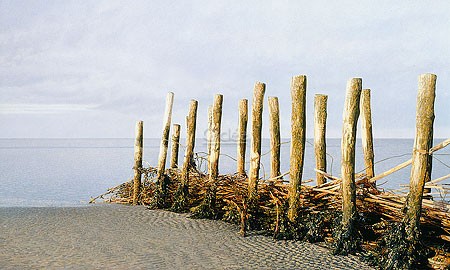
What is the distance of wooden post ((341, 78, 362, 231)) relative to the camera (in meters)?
7.77

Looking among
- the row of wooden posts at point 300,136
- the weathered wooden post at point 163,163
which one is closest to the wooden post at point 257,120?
the row of wooden posts at point 300,136

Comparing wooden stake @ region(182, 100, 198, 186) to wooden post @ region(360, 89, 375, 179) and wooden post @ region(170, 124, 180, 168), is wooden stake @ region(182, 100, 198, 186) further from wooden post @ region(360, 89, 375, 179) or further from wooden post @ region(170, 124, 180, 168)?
wooden post @ region(360, 89, 375, 179)

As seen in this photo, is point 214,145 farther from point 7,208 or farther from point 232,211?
point 7,208

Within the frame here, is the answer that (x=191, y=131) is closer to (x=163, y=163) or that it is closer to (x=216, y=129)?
(x=216, y=129)

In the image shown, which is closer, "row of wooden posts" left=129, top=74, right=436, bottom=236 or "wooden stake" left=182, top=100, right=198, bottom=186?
"row of wooden posts" left=129, top=74, right=436, bottom=236

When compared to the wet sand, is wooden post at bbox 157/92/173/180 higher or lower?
higher

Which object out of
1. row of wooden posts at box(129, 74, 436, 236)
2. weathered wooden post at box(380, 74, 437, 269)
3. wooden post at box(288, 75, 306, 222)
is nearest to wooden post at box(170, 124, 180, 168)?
row of wooden posts at box(129, 74, 436, 236)

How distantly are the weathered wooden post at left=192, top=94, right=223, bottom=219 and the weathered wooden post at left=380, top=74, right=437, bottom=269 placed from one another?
12.3ft

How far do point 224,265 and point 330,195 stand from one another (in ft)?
7.85

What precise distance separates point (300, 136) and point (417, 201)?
7.16 ft

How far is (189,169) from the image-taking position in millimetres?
10852

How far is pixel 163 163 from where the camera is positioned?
11578 mm

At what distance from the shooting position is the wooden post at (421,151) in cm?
700

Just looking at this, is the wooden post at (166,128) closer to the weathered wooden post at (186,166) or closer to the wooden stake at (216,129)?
the weathered wooden post at (186,166)
